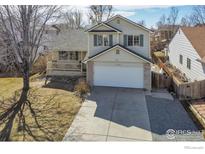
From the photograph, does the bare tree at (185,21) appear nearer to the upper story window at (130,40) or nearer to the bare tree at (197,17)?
the bare tree at (197,17)

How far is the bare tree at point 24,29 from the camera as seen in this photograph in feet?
54.6

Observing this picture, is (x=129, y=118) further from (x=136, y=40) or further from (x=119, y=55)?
(x=136, y=40)

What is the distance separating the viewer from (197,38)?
763 inches

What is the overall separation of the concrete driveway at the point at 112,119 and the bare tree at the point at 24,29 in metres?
4.14

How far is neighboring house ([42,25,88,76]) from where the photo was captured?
71.6 ft

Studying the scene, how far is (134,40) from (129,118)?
745cm

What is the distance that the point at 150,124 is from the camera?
12453 mm

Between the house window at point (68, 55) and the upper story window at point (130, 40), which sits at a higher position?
the upper story window at point (130, 40)

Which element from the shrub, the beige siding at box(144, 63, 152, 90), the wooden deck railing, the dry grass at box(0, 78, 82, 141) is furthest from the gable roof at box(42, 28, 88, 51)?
the beige siding at box(144, 63, 152, 90)

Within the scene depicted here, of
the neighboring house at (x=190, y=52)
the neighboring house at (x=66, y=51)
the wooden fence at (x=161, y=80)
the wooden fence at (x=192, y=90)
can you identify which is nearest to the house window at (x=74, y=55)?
the neighboring house at (x=66, y=51)

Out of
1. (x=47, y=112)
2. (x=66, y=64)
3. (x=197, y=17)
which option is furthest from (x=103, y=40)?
(x=197, y=17)

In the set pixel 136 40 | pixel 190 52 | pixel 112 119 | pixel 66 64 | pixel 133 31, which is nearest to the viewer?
pixel 112 119

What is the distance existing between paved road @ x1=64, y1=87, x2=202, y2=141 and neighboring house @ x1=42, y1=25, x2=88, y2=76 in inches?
208

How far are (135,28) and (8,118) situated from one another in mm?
10296
